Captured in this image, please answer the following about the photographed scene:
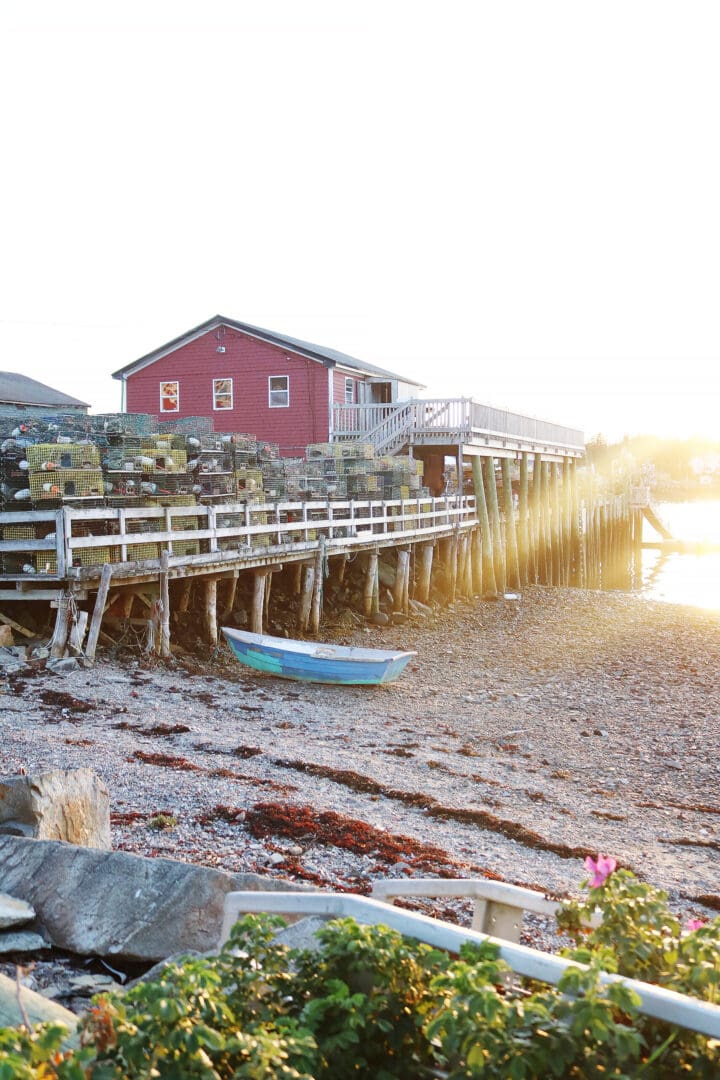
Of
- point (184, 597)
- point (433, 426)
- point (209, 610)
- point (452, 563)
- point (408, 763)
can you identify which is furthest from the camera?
point (433, 426)

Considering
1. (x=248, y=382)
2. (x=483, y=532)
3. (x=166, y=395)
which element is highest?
(x=248, y=382)

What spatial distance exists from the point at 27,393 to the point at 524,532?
2082 centimetres

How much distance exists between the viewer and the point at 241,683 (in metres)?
13.4

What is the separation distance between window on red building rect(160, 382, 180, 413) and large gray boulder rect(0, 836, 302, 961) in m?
27.7

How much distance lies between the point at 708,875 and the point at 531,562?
2630 centimetres

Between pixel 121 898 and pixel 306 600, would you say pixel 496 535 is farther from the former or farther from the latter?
pixel 121 898

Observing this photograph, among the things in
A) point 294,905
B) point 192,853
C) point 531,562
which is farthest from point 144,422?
point 531,562

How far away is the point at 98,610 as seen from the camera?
12461 mm

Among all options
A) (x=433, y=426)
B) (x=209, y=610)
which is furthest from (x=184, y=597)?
(x=433, y=426)

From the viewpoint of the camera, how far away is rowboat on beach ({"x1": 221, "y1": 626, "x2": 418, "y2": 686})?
13.7 m

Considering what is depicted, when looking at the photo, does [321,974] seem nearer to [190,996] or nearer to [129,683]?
[190,996]

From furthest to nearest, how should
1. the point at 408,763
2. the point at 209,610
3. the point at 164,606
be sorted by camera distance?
the point at 209,610 < the point at 164,606 < the point at 408,763

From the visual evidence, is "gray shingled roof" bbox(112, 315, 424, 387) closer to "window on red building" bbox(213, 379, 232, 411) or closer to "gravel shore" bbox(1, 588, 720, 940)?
"window on red building" bbox(213, 379, 232, 411)

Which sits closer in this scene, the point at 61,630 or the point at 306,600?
the point at 61,630
